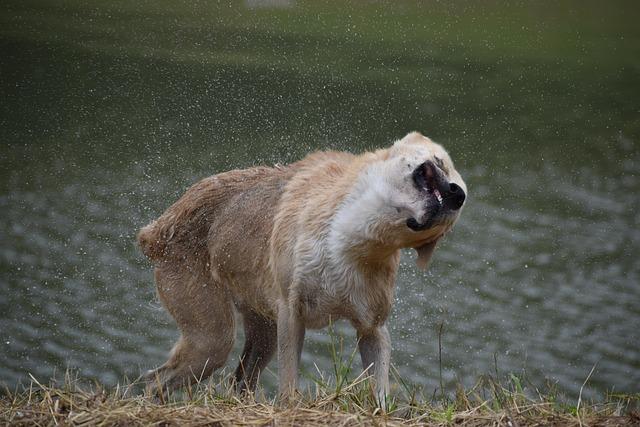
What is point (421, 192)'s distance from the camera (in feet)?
19.1

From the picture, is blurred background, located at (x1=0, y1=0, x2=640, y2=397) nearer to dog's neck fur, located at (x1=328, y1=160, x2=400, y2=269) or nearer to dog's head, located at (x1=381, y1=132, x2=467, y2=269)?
dog's neck fur, located at (x1=328, y1=160, x2=400, y2=269)

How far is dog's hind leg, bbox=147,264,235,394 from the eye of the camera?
289 inches

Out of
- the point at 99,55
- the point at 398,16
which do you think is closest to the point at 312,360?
the point at 99,55

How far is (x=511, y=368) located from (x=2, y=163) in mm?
6744

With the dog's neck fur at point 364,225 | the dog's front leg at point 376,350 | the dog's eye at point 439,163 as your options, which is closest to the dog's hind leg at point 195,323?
the dog's front leg at point 376,350

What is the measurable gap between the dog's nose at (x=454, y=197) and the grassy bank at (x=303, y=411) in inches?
36.6

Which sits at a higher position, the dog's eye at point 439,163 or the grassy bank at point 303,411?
the dog's eye at point 439,163

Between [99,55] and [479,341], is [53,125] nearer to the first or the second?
[99,55]

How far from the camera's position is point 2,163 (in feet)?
44.8

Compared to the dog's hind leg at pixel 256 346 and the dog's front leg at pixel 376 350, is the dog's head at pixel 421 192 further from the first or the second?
the dog's hind leg at pixel 256 346

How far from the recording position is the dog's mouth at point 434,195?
572 centimetres

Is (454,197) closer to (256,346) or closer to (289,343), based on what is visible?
(289,343)

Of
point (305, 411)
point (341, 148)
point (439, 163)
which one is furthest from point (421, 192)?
point (341, 148)

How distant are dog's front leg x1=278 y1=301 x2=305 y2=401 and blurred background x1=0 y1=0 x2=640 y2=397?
7.93ft
